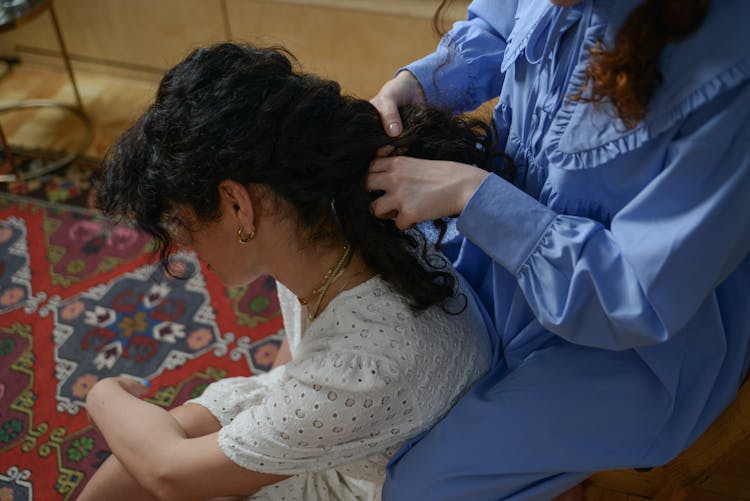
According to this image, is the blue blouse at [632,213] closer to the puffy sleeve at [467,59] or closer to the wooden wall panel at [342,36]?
the puffy sleeve at [467,59]

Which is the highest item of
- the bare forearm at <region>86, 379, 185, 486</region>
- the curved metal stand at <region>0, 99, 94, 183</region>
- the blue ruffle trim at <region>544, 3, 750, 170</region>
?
the blue ruffle trim at <region>544, 3, 750, 170</region>

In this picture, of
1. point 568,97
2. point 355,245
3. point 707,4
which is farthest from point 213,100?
point 707,4

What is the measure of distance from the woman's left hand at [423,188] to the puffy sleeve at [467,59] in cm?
34

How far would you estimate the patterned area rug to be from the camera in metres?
1.86

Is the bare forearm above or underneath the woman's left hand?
underneath

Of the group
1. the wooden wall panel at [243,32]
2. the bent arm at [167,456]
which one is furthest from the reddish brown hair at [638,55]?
the wooden wall panel at [243,32]

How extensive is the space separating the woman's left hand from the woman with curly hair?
0.15 feet

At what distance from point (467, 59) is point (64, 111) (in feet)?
6.65

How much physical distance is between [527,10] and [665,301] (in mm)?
518

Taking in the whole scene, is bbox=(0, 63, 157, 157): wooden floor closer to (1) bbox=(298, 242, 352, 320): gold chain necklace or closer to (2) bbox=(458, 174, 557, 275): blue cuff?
(1) bbox=(298, 242, 352, 320): gold chain necklace

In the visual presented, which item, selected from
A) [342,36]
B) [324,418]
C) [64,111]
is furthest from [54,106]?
[324,418]

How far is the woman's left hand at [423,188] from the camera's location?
1.04 m

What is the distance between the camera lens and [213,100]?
41.1 inches

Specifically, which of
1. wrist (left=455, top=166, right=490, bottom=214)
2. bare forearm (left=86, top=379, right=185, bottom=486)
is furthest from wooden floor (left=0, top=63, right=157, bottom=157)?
wrist (left=455, top=166, right=490, bottom=214)
